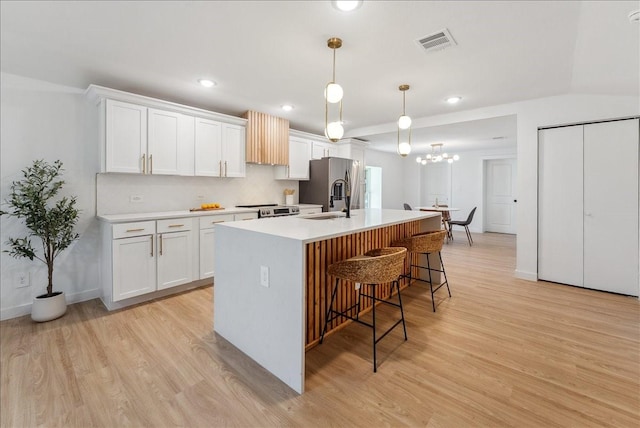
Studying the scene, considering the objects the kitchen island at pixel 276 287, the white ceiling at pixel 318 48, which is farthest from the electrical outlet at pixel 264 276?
the white ceiling at pixel 318 48

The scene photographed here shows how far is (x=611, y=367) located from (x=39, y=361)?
401 cm

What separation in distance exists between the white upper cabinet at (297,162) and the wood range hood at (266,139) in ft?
0.67

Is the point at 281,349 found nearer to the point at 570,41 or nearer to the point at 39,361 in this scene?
the point at 39,361

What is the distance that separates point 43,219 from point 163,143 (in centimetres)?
139

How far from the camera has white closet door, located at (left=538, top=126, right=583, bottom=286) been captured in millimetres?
3516

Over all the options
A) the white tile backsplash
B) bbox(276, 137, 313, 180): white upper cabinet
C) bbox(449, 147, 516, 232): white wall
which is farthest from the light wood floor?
bbox(449, 147, 516, 232): white wall

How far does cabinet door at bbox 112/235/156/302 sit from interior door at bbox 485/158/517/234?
8.55m

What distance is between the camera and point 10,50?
7.63ft

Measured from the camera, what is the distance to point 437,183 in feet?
29.1

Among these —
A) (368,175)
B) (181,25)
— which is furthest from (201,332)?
(368,175)

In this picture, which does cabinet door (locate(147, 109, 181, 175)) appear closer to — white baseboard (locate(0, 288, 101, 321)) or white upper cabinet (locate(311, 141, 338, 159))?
white baseboard (locate(0, 288, 101, 321))

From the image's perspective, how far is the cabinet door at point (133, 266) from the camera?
2.80 m

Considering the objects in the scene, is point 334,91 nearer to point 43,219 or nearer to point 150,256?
point 150,256

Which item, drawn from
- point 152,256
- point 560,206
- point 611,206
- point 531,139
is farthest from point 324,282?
point 611,206
